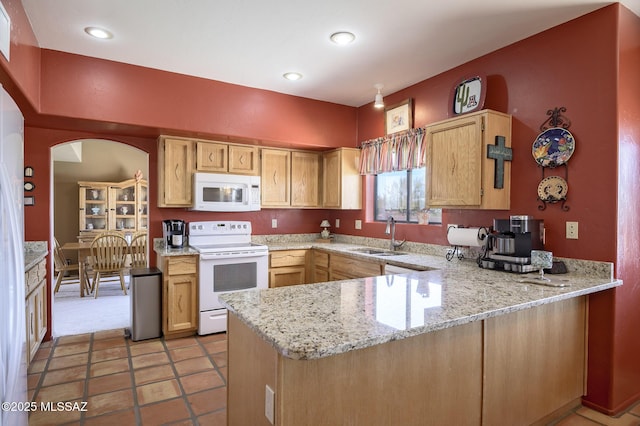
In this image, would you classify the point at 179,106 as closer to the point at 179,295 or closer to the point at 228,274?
the point at 228,274

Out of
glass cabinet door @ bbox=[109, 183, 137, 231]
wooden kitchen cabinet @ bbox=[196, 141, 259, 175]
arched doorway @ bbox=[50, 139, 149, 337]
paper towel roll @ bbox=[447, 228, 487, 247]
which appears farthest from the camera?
glass cabinet door @ bbox=[109, 183, 137, 231]

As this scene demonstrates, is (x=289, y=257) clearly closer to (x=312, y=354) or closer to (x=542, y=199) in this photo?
(x=542, y=199)

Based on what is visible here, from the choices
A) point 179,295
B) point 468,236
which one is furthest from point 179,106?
point 468,236

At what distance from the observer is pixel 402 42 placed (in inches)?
110

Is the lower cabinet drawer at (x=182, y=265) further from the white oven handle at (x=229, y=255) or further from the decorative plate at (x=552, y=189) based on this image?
the decorative plate at (x=552, y=189)

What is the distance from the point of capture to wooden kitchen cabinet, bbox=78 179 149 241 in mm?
6859

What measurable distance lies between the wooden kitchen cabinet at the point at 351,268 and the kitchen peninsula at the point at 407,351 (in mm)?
1122

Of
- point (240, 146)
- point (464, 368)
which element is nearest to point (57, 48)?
point (240, 146)

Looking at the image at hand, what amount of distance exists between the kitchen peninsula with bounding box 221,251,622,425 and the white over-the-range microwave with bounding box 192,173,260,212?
91.7 inches

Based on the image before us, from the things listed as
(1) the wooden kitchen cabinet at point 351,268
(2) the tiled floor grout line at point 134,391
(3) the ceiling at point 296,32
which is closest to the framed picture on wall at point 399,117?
(3) the ceiling at point 296,32

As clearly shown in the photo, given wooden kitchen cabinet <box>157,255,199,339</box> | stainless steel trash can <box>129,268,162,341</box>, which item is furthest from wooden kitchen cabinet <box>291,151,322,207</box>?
stainless steel trash can <box>129,268,162,341</box>

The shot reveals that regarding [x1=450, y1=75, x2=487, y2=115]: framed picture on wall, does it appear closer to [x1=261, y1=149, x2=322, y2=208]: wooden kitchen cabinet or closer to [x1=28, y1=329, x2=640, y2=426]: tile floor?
[x1=261, y1=149, x2=322, y2=208]: wooden kitchen cabinet

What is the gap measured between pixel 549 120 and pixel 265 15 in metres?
2.12

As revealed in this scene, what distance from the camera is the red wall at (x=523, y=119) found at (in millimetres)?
2289
